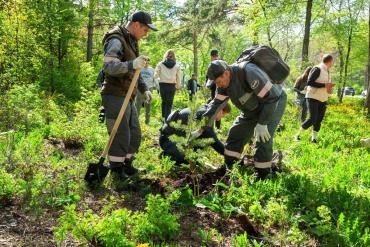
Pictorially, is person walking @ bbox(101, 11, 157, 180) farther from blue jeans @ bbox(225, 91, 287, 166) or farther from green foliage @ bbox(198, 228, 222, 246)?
green foliage @ bbox(198, 228, 222, 246)

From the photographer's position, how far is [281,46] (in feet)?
116

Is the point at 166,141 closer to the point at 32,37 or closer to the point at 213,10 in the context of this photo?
the point at 32,37

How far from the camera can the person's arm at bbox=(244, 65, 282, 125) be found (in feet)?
15.1

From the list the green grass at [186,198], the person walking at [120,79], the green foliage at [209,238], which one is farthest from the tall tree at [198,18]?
the green foliage at [209,238]

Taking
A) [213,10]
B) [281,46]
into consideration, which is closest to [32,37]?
[213,10]

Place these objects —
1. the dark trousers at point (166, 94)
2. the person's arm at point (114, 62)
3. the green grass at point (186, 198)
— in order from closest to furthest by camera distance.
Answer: the green grass at point (186, 198) < the person's arm at point (114, 62) < the dark trousers at point (166, 94)

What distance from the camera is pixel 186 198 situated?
429cm

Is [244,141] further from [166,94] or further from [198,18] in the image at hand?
[198,18]

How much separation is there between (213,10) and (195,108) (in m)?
19.6

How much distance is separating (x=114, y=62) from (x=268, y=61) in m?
1.92

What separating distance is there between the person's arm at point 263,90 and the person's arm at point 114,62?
1405 millimetres

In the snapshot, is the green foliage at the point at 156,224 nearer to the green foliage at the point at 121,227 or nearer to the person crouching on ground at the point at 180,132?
the green foliage at the point at 121,227

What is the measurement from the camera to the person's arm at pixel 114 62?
442 cm

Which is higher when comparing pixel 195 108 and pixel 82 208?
pixel 195 108
